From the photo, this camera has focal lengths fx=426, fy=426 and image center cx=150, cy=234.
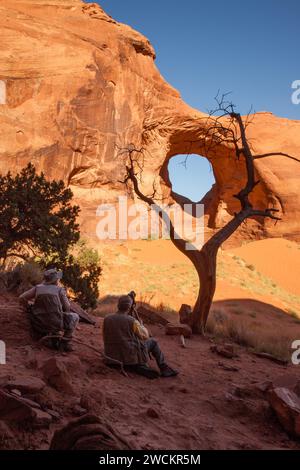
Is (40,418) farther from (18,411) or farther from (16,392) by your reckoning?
(16,392)

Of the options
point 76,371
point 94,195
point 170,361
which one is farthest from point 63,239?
point 94,195

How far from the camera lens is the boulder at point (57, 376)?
4.86 meters

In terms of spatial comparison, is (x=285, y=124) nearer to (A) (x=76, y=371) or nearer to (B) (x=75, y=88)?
(B) (x=75, y=88)

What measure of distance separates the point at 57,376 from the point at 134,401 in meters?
1.00

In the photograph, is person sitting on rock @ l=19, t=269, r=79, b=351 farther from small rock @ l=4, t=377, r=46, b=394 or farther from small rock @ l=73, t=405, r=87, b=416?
small rock @ l=73, t=405, r=87, b=416

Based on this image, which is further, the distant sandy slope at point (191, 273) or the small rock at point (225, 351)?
the distant sandy slope at point (191, 273)

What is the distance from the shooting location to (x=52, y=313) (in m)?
6.59

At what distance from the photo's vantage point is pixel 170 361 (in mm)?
7621

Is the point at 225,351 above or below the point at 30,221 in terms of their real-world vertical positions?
below

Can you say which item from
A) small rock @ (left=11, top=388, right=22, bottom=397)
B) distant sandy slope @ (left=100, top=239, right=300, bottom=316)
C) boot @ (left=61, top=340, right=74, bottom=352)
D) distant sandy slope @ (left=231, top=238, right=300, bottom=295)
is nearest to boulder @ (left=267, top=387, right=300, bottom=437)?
small rock @ (left=11, top=388, right=22, bottom=397)

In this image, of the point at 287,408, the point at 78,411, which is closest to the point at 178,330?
the point at 287,408

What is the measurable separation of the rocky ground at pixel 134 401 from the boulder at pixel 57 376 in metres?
0.01

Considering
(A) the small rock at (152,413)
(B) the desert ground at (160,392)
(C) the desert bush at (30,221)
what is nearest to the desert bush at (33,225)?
(C) the desert bush at (30,221)

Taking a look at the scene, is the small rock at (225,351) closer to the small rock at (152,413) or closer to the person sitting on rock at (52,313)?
the person sitting on rock at (52,313)
